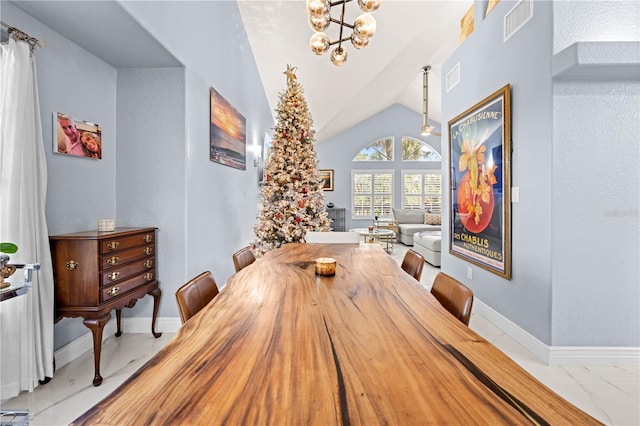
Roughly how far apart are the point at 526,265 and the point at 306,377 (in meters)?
2.33

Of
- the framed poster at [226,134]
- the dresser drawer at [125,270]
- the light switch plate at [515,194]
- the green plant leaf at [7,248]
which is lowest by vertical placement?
the dresser drawer at [125,270]

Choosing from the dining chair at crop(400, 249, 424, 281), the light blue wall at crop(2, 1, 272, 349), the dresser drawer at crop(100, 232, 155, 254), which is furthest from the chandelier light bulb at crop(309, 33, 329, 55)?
the dresser drawer at crop(100, 232, 155, 254)

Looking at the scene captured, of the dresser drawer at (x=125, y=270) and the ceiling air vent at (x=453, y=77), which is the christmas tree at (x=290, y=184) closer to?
the dresser drawer at (x=125, y=270)

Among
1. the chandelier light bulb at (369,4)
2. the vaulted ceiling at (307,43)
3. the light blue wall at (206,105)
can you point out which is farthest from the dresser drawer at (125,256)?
the chandelier light bulb at (369,4)

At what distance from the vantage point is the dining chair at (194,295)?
3.45 ft

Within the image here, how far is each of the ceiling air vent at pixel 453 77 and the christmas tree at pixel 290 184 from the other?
189 centimetres

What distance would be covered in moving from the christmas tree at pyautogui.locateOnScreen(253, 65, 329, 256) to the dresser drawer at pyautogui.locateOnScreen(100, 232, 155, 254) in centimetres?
180

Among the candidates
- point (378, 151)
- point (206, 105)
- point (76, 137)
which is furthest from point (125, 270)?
point (378, 151)

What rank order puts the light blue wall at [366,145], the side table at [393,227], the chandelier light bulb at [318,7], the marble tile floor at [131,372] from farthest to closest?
the light blue wall at [366,145], the side table at [393,227], the chandelier light bulb at [318,7], the marble tile floor at [131,372]

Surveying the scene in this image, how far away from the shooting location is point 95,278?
6.14 ft

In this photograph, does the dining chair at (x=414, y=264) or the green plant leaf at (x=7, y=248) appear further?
the dining chair at (x=414, y=264)

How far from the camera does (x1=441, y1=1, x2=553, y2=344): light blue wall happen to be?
2064 millimetres

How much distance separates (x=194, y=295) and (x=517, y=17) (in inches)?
117

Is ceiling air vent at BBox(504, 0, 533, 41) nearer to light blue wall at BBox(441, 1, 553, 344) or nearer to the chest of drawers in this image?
light blue wall at BBox(441, 1, 553, 344)
